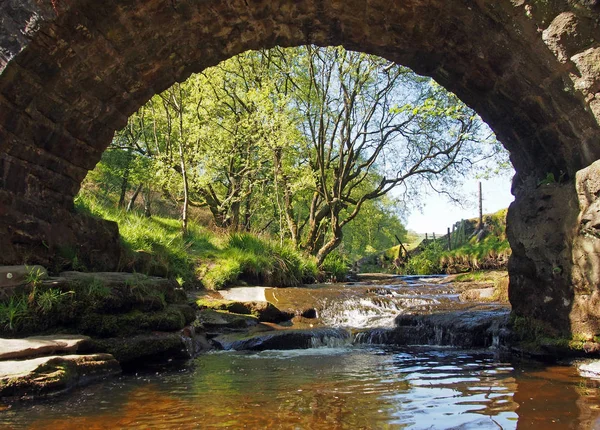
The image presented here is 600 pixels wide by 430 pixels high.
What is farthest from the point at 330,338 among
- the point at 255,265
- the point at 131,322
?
the point at 255,265

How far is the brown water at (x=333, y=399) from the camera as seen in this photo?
3.14 metres

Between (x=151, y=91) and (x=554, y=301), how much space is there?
6554mm

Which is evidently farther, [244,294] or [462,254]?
[462,254]

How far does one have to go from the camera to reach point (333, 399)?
376 centimetres

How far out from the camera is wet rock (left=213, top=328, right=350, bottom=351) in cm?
715

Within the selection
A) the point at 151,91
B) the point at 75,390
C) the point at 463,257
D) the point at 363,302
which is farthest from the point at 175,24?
the point at 463,257

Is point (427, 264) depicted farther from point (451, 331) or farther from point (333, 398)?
point (333, 398)

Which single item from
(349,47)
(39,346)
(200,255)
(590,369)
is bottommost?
(590,369)

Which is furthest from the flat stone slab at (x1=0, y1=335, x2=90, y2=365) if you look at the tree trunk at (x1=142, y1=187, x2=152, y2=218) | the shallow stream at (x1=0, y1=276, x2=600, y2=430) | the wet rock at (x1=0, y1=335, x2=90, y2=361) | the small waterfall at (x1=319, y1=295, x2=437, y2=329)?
the tree trunk at (x1=142, y1=187, x2=152, y2=218)

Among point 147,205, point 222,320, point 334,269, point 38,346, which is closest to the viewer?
point 38,346

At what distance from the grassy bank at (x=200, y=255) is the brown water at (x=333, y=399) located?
4205mm

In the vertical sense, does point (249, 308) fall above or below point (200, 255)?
below

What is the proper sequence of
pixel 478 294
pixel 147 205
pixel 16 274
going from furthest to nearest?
pixel 147 205 → pixel 478 294 → pixel 16 274

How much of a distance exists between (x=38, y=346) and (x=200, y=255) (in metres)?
7.56
